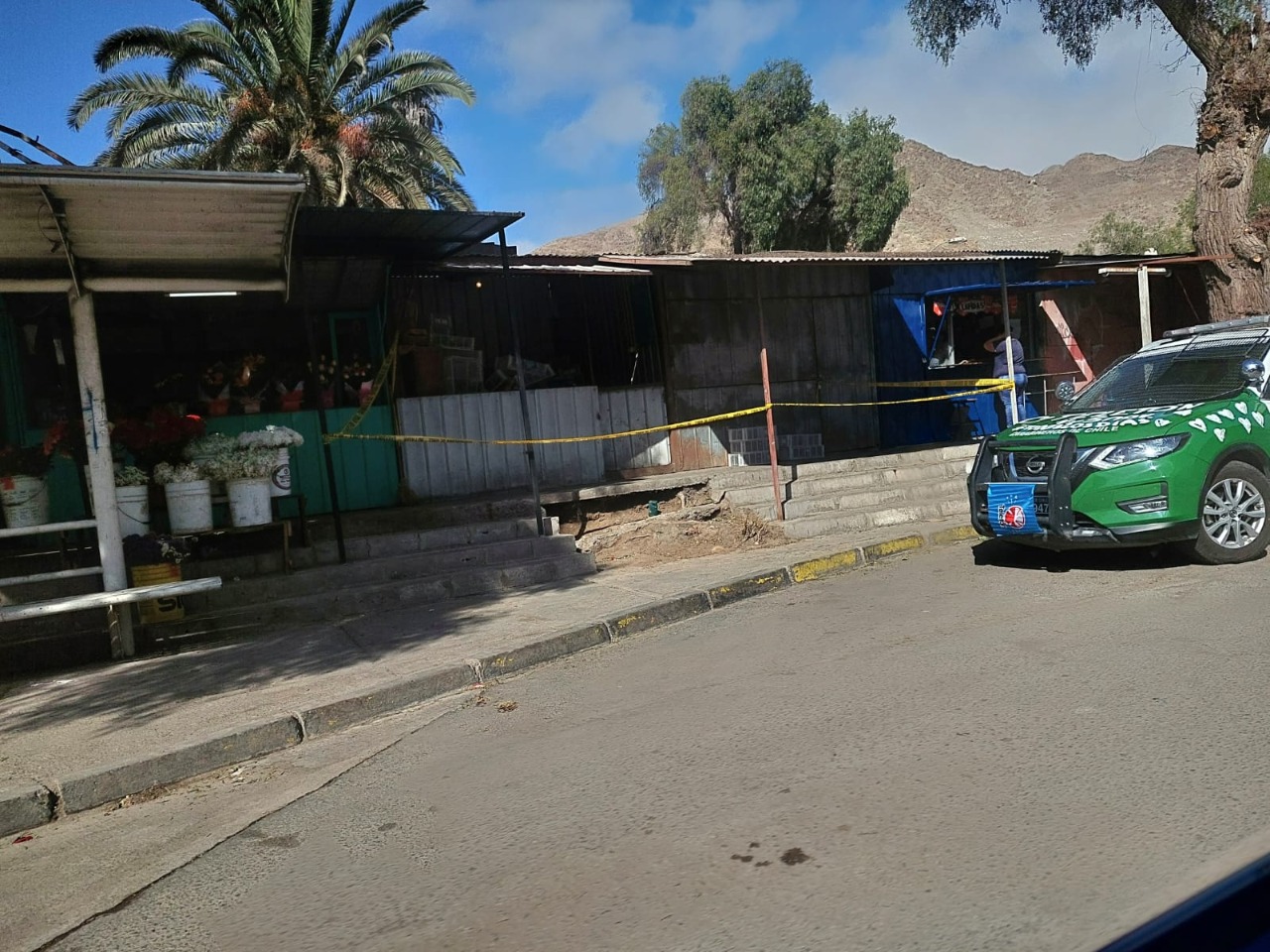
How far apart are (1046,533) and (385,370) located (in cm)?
669

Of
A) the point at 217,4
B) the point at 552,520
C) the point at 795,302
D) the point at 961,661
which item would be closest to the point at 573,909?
the point at 961,661

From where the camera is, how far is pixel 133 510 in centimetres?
780

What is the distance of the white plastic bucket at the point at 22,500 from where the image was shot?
7.50 metres

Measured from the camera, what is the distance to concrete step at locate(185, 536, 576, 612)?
8211 millimetres

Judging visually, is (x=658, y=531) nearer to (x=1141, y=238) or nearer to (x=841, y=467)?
(x=841, y=467)

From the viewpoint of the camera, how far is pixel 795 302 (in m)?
13.9

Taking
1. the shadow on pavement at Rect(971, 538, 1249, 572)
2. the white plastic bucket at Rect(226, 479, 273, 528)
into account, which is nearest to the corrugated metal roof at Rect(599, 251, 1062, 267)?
the shadow on pavement at Rect(971, 538, 1249, 572)

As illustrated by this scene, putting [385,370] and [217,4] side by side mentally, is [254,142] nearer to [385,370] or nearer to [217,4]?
[217,4]

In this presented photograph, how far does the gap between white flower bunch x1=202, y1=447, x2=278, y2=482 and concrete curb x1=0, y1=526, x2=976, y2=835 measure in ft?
9.18

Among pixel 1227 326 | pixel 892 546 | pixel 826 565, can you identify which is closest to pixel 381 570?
pixel 826 565

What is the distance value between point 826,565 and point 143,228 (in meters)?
6.33

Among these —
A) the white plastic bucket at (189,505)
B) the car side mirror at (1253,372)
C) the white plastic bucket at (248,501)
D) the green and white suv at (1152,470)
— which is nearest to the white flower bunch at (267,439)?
the white plastic bucket at (248,501)

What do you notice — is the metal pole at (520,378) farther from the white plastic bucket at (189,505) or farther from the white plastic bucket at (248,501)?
the white plastic bucket at (189,505)

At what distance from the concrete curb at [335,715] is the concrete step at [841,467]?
267cm
